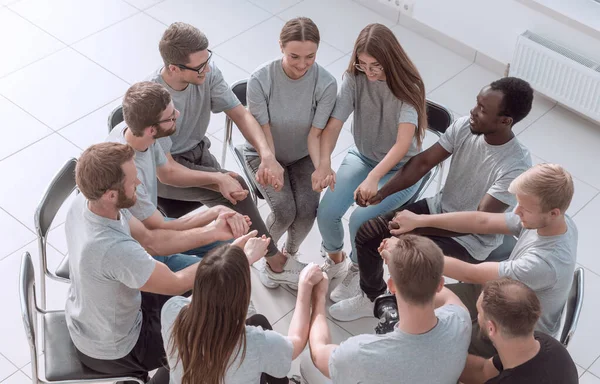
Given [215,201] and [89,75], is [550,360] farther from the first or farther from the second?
[89,75]

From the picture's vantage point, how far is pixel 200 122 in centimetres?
350

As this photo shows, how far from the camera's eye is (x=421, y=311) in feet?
7.54

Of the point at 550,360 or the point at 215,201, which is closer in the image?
the point at 550,360

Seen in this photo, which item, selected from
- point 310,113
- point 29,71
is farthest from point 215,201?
point 29,71

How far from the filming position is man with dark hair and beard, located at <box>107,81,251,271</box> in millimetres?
2922

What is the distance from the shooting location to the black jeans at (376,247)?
320cm

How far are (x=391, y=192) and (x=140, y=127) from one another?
3.80ft

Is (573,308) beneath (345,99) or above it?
beneath

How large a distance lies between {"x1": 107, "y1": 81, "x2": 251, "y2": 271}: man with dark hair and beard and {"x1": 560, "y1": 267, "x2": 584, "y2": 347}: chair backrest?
1.27m

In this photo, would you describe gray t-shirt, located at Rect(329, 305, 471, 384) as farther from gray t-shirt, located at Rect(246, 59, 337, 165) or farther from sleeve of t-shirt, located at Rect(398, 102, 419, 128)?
gray t-shirt, located at Rect(246, 59, 337, 165)

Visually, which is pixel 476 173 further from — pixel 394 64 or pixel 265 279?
pixel 265 279

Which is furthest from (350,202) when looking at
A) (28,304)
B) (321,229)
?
(28,304)

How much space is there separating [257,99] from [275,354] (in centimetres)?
144

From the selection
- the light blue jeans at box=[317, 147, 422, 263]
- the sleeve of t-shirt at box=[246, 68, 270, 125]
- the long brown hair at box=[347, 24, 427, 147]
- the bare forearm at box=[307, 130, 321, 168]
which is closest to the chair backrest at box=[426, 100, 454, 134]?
the long brown hair at box=[347, 24, 427, 147]
